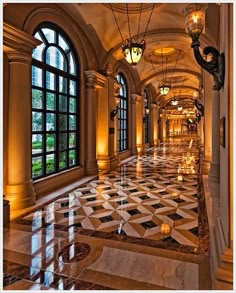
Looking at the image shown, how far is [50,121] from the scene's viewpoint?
5625 mm

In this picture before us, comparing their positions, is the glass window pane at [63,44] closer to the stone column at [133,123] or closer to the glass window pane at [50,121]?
the glass window pane at [50,121]

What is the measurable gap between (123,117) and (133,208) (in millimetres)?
7825

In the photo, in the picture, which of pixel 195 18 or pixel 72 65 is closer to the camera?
pixel 195 18

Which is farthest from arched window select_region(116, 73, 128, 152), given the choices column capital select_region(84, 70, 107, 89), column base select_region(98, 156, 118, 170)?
Result: column capital select_region(84, 70, 107, 89)

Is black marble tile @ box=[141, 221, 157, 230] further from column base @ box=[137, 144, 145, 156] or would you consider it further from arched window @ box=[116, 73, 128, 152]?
column base @ box=[137, 144, 145, 156]

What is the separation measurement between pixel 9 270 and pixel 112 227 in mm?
1496

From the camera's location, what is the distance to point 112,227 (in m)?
3.36

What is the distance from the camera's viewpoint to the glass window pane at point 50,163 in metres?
5.49

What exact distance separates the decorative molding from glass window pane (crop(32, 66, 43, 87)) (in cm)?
82

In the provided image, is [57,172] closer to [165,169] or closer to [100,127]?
[100,127]

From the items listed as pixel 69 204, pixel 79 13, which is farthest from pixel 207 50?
pixel 79 13

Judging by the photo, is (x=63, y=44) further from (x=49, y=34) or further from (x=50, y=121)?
(x=50, y=121)

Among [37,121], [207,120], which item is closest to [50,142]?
[37,121]

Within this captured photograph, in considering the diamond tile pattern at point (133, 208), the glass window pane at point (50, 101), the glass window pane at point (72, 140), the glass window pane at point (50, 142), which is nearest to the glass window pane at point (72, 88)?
the glass window pane at point (50, 101)
